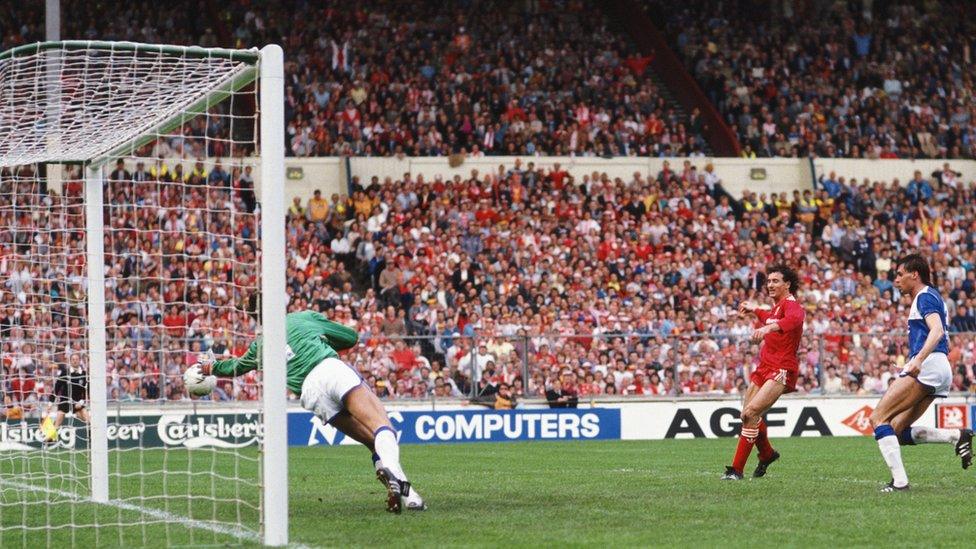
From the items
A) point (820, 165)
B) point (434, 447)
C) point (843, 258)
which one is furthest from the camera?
point (820, 165)

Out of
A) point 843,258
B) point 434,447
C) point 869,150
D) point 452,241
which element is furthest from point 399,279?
point 869,150

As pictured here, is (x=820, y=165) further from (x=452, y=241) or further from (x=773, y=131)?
(x=452, y=241)

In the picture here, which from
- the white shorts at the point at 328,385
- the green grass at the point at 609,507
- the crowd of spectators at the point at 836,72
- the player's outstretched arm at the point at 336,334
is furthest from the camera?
the crowd of spectators at the point at 836,72

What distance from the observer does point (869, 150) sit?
36.2 meters

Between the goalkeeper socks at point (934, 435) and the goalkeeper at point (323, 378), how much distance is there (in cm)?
474

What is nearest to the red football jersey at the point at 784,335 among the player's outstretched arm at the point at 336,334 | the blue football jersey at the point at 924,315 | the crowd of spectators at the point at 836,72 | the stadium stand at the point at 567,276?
the blue football jersey at the point at 924,315

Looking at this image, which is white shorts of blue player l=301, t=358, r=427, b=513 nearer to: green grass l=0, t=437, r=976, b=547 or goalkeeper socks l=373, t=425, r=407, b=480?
goalkeeper socks l=373, t=425, r=407, b=480

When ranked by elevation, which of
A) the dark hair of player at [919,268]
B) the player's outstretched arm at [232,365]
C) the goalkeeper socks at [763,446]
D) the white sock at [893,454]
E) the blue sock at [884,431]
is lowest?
the goalkeeper socks at [763,446]

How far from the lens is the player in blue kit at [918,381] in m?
12.8

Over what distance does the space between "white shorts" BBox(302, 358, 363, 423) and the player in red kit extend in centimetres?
449

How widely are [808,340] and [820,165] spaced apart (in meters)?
9.72

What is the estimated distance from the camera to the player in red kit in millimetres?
14383

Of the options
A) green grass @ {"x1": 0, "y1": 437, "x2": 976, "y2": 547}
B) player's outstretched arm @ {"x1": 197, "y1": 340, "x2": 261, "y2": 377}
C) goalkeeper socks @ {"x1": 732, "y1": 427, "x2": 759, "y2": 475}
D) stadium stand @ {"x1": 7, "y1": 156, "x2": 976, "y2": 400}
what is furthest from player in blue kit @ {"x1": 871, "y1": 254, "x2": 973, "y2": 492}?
stadium stand @ {"x1": 7, "y1": 156, "x2": 976, "y2": 400}

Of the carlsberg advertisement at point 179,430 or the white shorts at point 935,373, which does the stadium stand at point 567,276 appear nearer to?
the carlsberg advertisement at point 179,430
